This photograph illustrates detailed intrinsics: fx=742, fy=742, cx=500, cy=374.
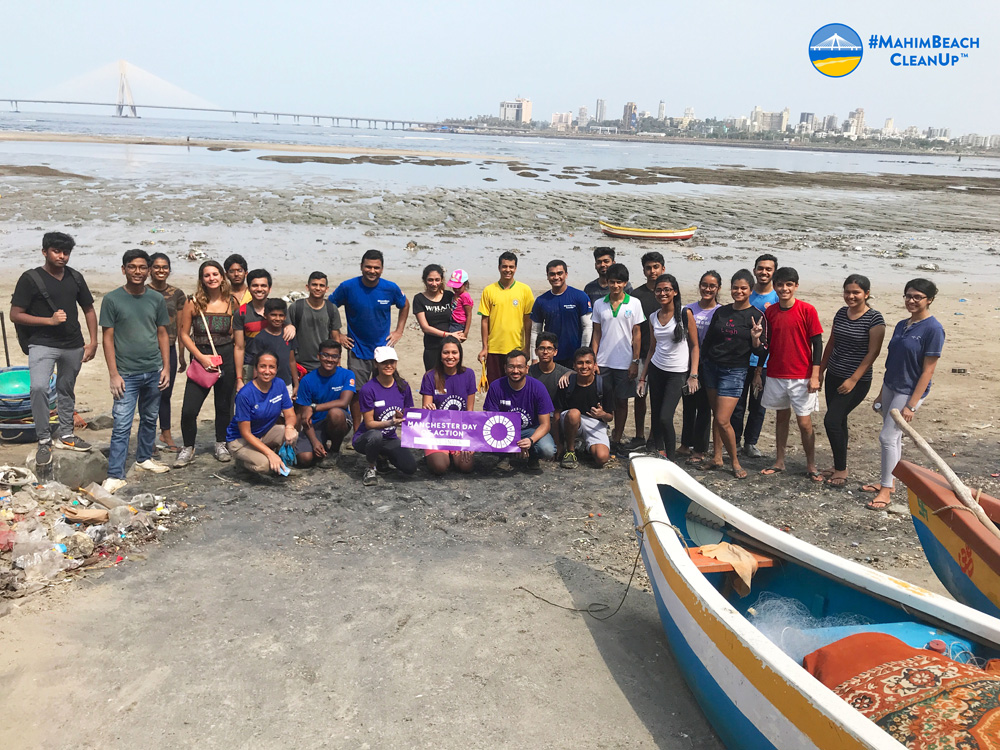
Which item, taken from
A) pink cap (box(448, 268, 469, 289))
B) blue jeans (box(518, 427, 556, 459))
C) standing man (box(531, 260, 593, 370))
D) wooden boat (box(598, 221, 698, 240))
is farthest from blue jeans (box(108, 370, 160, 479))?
wooden boat (box(598, 221, 698, 240))

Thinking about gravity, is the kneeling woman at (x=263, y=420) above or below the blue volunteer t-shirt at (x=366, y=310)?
below

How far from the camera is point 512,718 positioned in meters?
4.16

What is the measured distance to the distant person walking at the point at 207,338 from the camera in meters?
7.10

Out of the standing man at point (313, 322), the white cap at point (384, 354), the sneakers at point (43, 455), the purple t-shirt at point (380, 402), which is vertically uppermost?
the standing man at point (313, 322)

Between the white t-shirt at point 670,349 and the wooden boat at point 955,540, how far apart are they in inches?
92.1

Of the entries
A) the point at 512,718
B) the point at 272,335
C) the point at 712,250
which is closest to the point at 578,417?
the point at 272,335

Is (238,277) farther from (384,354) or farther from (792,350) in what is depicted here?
(792,350)

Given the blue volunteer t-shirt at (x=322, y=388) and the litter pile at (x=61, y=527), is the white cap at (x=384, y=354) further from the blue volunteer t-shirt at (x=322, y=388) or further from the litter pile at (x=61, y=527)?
the litter pile at (x=61, y=527)

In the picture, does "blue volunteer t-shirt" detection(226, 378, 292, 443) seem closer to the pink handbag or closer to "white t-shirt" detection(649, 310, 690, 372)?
the pink handbag

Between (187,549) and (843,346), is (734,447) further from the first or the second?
(187,549)

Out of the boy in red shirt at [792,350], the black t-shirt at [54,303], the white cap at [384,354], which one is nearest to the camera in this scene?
the black t-shirt at [54,303]

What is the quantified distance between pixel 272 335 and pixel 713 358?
430 cm

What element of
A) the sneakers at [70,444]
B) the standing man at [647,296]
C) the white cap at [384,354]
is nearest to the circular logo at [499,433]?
the white cap at [384,354]

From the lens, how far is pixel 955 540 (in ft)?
15.7
